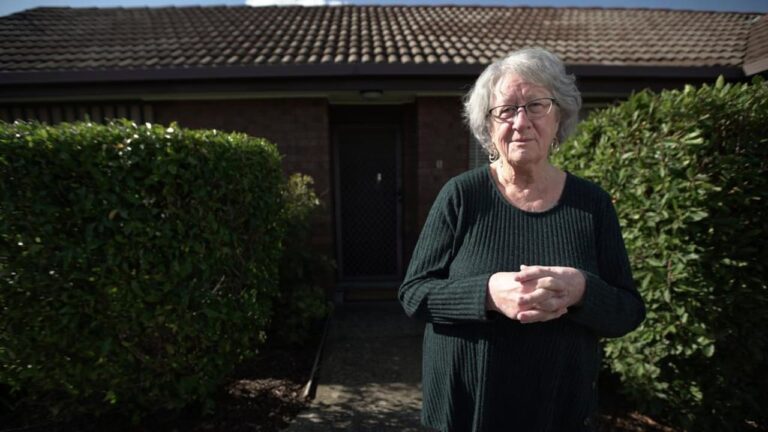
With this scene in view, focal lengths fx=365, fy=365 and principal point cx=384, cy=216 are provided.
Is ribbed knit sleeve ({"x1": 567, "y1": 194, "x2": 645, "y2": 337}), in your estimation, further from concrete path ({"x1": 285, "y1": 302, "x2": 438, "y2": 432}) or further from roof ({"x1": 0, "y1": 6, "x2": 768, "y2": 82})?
roof ({"x1": 0, "y1": 6, "x2": 768, "y2": 82})

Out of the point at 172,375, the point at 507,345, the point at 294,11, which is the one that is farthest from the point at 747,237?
the point at 294,11

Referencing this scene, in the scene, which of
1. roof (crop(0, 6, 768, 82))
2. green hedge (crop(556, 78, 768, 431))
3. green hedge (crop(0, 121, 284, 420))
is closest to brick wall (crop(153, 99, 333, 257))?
roof (crop(0, 6, 768, 82))

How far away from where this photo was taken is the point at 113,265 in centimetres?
217

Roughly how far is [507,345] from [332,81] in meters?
4.53

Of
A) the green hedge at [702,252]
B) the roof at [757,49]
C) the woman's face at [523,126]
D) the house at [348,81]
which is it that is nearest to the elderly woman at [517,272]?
the woman's face at [523,126]

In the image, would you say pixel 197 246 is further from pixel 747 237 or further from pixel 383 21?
pixel 383 21

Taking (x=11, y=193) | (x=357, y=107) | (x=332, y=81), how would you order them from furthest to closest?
1. (x=357, y=107)
2. (x=332, y=81)
3. (x=11, y=193)

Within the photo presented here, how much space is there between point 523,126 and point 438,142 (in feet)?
13.5

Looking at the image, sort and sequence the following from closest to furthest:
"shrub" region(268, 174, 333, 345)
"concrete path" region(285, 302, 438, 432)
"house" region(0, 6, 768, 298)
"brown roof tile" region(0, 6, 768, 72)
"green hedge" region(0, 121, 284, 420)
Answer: "green hedge" region(0, 121, 284, 420) → "concrete path" region(285, 302, 438, 432) → "shrub" region(268, 174, 333, 345) → "house" region(0, 6, 768, 298) → "brown roof tile" region(0, 6, 768, 72)

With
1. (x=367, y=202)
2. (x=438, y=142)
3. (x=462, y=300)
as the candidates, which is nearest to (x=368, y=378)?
(x=462, y=300)

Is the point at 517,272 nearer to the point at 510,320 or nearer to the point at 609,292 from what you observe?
the point at 510,320

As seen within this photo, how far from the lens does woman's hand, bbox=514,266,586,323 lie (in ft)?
3.63

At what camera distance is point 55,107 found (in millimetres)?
5246

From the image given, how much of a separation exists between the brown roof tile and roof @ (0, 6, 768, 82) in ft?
0.07
